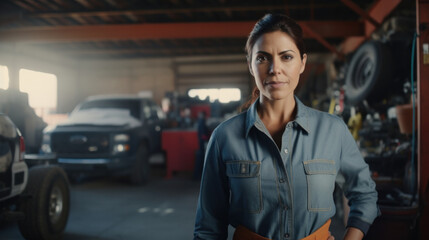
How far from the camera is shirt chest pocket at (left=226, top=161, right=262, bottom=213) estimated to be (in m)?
1.30

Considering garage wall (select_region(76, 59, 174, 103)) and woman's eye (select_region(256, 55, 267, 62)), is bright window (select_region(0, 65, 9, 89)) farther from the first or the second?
woman's eye (select_region(256, 55, 267, 62))

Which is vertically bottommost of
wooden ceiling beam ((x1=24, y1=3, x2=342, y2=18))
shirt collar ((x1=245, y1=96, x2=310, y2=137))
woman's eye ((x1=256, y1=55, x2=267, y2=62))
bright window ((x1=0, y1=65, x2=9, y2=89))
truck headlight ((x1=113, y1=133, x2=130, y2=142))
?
truck headlight ((x1=113, y1=133, x2=130, y2=142))

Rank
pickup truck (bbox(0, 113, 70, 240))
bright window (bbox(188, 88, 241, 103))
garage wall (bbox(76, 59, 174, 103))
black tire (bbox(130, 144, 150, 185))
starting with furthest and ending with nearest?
garage wall (bbox(76, 59, 174, 103))
bright window (bbox(188, 88, 241, 103))
black tire (bbox(130, 144, 150, 185))
pickup truck (bbox(0, 113, 70, 240))

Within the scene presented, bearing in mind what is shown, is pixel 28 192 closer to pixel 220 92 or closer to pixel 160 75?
pixel 220 92

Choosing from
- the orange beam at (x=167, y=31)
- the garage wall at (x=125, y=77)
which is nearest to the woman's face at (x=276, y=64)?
the orange beam at (x=167, y=31)

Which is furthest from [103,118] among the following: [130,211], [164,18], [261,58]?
Result: [261,58]

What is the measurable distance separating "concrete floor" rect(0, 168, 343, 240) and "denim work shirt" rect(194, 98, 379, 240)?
278 centimetres

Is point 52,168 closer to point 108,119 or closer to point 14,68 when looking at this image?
point 108,119

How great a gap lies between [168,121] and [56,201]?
217 inches

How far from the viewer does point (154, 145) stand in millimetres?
7875

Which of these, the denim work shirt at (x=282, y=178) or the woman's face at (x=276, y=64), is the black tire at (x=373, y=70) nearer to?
the denim work shirt at (x=282, y=178)

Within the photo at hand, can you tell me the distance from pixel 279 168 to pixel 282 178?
0.13 ft

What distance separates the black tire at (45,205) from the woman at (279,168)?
9.30ft

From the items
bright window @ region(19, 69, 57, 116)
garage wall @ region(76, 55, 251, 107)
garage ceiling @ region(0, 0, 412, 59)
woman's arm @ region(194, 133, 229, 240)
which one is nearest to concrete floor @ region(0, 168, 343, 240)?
woman's arm @ region(194, 133, 229, 240)
